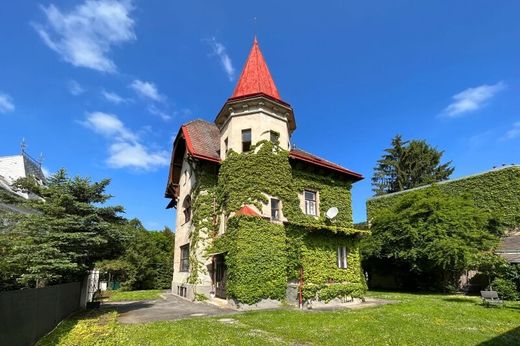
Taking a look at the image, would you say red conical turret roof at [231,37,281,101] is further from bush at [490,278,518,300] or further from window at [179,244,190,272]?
bush at [490,278,518,300]

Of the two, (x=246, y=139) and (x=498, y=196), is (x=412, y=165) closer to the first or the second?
(x=498, y=196)

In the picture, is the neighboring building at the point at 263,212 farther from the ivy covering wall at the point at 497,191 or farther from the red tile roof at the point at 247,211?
the ivy covering wall at the point at 497,191

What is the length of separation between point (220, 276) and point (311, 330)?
9371mm

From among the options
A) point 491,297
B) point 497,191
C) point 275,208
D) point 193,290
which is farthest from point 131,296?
point 497,191

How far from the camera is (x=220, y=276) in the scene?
1834cm

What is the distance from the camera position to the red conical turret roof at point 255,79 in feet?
66.2

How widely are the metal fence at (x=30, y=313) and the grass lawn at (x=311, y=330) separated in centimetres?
44

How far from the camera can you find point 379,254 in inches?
1035

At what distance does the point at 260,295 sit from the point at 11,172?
33037 mm

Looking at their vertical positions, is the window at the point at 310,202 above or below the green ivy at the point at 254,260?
above

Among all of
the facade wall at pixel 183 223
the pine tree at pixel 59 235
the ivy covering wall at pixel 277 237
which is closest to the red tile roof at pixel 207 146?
the ivy covering wall at pixel 277 237

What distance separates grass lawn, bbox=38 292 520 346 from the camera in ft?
28.1

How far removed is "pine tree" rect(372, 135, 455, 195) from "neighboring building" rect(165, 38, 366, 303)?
36.2m

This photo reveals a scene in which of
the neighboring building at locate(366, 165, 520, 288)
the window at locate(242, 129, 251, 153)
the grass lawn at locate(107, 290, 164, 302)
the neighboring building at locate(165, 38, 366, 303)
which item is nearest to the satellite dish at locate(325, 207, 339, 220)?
the neighboring building at locate(165, 38, 366, 303)
